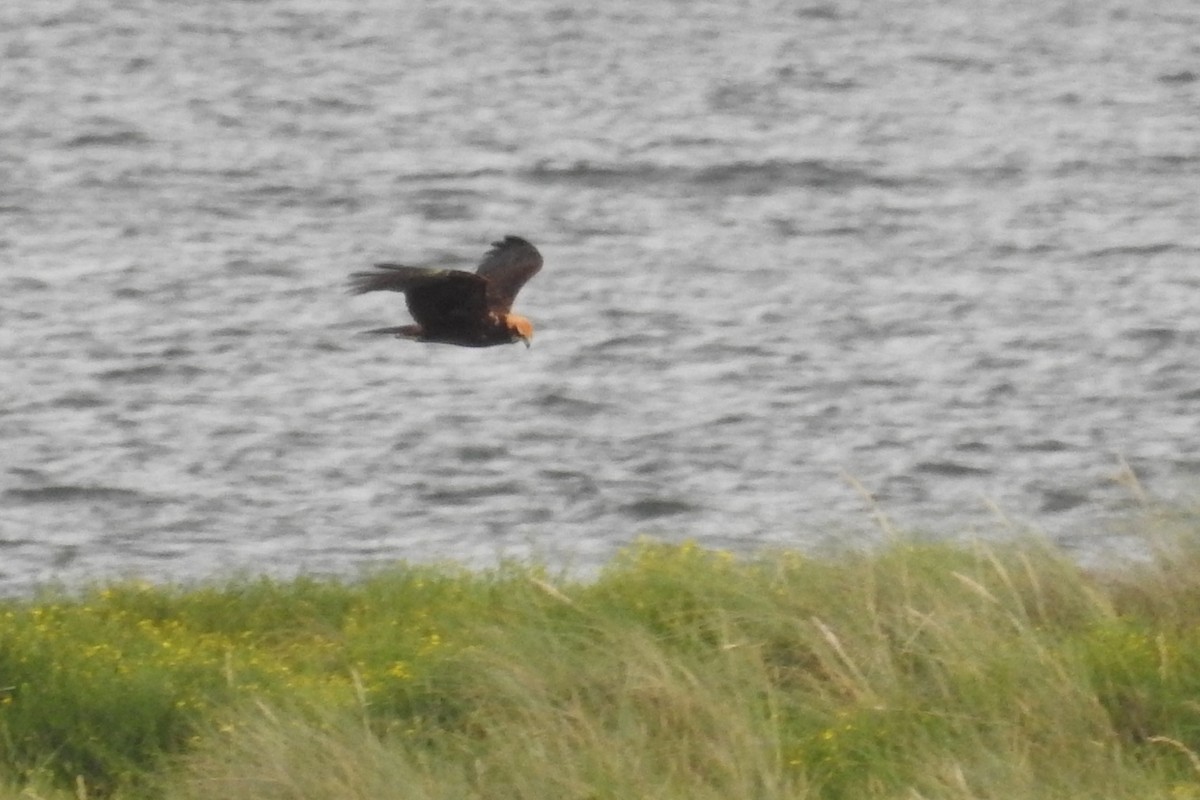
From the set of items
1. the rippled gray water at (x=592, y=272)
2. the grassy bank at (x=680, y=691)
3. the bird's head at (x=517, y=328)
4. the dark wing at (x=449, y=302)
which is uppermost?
the dark wing at (x=449, y=302)

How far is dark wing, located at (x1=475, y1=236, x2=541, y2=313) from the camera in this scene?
36.4 feet

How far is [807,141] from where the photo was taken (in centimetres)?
3919

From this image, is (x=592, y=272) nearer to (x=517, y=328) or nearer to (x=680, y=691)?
(x=517, y=328)

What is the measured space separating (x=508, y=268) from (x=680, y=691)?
3.03 metres

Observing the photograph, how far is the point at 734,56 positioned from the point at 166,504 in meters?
28.7

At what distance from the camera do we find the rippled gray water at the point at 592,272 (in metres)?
20.2

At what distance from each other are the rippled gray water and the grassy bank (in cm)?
112

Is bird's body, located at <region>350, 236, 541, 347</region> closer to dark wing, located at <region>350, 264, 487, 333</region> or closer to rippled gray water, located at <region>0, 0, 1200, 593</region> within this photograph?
dark wing, located at <region>350, 264, 487, 333</region>

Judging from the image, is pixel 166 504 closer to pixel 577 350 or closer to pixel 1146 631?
pixel 577 350

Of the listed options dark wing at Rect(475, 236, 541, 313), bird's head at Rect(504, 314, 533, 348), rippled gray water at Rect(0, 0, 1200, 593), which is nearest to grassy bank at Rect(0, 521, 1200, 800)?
bird's head at Rect(504, 314, 533, 348)

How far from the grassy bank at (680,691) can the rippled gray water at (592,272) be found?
112cm

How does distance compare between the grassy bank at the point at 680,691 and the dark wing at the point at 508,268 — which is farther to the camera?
the dark wing at the point at 508,268

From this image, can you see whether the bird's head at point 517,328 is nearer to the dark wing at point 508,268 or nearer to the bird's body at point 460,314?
the bird's body at point 460,314

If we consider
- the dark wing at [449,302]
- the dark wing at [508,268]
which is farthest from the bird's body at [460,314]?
the dark wing at [508,268]
